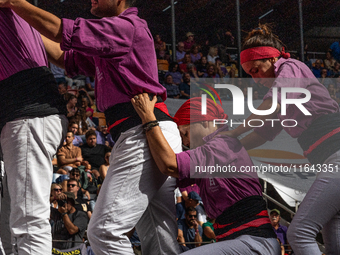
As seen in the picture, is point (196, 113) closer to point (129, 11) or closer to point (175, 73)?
point (129, 11)

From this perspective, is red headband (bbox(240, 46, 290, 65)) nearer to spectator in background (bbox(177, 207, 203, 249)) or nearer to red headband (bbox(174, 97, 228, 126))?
red headband (bbox(174, 97, 228, 126))

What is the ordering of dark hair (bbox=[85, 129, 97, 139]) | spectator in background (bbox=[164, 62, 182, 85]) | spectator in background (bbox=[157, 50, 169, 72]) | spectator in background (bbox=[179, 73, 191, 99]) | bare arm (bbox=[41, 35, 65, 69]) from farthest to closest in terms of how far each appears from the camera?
spectator in background (bbox=[157, 50, 169, 72]) < spectator in background (bbox=[164, 62, 182, 85]) < spectator in background (bbox=[179, 73, 191, 99]) < dark hair (bbox=[85, 129, 97, 139]) < bare arm (bbox=[41, 35, 65, 69])

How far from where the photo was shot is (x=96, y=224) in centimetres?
177

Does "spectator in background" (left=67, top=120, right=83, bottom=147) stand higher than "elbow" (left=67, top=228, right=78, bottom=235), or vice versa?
"spectator in background" (left=67, top=120, right=83, bottom=147)

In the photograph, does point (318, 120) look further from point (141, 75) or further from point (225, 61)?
point (225, 61)

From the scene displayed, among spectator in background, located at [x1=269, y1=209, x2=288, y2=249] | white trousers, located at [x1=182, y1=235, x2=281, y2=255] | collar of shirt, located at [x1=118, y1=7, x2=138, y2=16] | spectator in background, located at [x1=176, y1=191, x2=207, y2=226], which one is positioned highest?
collar of shirt, located at [x1=118, y1=7, x2=138, y2=16]

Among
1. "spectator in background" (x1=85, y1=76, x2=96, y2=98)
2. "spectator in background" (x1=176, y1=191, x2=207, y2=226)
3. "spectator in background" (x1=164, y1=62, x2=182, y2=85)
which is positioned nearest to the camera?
"spectator in background" (x1=176, y1=191, x2=207, y2=226)

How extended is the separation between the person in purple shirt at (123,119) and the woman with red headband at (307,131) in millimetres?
536

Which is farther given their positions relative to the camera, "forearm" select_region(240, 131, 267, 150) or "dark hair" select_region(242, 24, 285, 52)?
"dark hair" select_region(242, 24, 285, 52)

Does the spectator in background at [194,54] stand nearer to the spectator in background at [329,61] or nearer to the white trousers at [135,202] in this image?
the spectator in background at [329,61]

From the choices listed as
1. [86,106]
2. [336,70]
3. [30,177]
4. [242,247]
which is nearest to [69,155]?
[86,106]

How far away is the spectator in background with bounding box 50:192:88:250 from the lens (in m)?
4.54

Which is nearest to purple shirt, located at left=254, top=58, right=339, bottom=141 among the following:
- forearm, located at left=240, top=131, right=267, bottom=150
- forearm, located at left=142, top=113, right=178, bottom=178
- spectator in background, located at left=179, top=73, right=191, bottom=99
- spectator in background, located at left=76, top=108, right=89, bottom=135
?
forearm, located at left=240, top=131, right=267, bottom=150

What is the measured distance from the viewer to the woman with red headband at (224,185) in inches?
73.6
